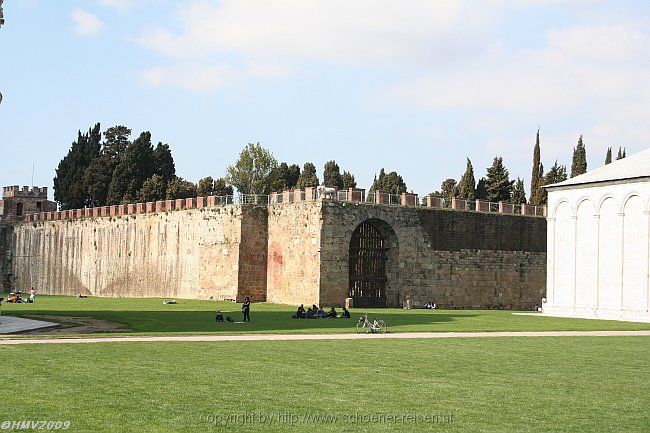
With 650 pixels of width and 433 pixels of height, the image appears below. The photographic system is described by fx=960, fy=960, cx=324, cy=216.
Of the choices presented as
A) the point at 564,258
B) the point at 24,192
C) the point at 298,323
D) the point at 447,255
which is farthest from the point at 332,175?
the point at 298,323

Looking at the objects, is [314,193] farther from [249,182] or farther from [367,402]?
[249,182]

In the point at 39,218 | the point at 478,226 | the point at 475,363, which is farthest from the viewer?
the point at 39,218

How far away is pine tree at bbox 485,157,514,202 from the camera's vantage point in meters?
86.4

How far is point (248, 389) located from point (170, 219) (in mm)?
49923

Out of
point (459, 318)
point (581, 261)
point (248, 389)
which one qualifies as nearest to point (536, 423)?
point (248, 389)

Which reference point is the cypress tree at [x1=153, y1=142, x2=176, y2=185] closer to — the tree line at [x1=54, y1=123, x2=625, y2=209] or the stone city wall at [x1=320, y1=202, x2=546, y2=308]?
the tree line at [x1=54, y1=123, x2=625, y2=209]

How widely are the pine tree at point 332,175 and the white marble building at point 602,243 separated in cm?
6780

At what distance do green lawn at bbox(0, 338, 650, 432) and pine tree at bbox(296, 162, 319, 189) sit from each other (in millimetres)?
87921

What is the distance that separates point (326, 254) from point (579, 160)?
42.7 m

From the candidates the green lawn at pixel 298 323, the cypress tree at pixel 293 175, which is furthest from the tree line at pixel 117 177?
the green lawn at pixel 298 323

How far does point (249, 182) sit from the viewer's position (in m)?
114

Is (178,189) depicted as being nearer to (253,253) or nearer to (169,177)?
(169,177)

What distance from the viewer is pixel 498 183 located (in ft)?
284

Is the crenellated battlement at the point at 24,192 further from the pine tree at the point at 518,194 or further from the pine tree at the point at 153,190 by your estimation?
the pine tree at the point at 518,194
